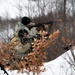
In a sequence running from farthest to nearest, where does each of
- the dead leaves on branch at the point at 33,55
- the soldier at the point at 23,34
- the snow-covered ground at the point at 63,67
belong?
the soldier at the point at 23,34
the snow-covered ground at the point at 63,67
the dead leaves on branch at the point at 33,55

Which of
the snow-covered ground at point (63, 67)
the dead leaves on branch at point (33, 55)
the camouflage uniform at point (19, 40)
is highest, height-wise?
the dead leaves on branch at point (33, 55)

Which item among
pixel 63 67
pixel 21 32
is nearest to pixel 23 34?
pixel 21 32

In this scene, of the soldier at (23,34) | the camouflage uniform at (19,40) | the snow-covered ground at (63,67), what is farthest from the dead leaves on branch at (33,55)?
the camouflage uniform at (19,40)

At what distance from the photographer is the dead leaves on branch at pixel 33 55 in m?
4.75

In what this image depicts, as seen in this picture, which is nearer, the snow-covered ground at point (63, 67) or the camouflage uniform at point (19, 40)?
the snow-covered ground at point (63, 67)

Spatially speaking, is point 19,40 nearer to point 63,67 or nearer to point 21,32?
point 21,32

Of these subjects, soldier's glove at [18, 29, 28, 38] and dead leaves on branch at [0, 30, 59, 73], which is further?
soldier's glove at [18, 29, 28, 38]

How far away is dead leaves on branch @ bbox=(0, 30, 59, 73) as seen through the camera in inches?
187

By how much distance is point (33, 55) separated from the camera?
4.79 m

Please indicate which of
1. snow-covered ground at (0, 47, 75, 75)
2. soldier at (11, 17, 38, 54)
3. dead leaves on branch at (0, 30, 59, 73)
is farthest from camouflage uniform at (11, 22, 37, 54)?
dead leaves on branch at (0, 30, 59, 73)

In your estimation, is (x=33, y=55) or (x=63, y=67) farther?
(x=63, y=67)

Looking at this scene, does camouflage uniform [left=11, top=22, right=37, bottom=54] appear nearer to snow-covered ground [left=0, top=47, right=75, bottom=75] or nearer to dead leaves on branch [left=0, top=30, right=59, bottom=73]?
snow-covered ground [left=0, top=47, right=75, bottom=75]

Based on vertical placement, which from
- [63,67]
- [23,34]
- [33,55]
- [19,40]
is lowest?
[63,67]

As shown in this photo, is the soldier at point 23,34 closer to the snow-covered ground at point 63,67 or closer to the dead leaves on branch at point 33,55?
the snow-covered ground at point 63,67
